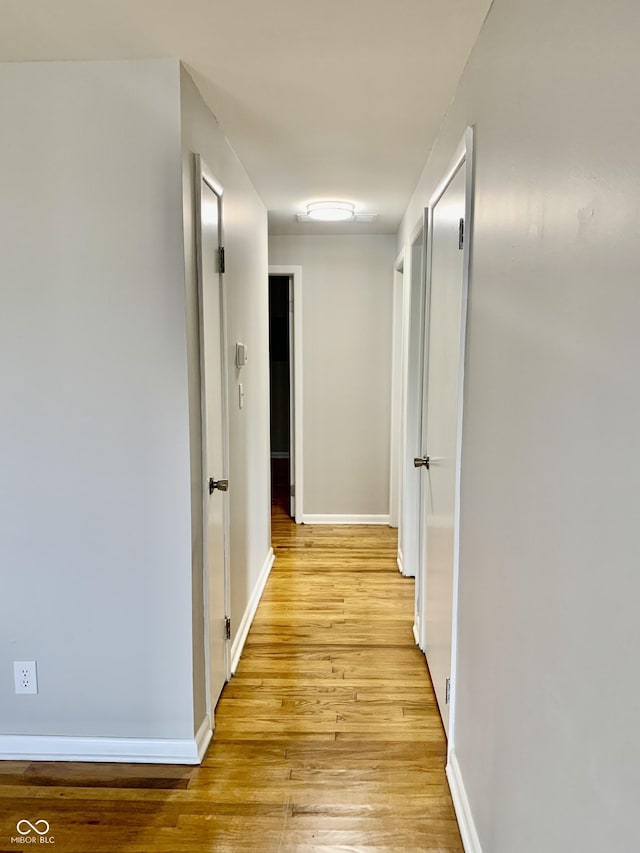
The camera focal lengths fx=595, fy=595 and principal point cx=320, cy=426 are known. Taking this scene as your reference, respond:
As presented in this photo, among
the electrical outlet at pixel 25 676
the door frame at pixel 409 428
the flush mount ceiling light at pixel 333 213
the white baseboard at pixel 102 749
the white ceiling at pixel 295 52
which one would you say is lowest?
the white baseboard at pixel 102 749

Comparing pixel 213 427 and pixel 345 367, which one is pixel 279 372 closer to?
pixel 345 367

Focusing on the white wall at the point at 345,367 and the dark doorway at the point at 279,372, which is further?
the dark doorway at the point at 279,372

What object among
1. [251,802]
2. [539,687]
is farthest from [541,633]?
[251,802]

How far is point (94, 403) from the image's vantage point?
1.99 meters

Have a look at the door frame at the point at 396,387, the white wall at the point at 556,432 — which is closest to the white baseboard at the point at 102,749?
the white wall at the point at 556,432

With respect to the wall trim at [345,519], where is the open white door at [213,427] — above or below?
above

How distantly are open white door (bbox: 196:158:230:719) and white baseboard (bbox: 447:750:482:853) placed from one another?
90 cm

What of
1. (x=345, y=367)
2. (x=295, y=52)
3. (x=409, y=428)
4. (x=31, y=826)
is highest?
(x=295, y=52)

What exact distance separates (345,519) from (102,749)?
3.09 m

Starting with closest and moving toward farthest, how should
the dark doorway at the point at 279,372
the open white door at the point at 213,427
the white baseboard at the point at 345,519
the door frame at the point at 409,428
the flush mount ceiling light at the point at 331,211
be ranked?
1. the open white door at the point at 213,427
2. the door frame at the point at 409,428
3. the flush mount ceiling light at the point at 331,211
4. the white baseboard at the point at 345,519
5. the dark doorway at the point at 279,372

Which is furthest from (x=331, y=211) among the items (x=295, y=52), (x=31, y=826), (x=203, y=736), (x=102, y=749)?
(x=31, y=826)

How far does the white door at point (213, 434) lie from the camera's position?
213 centimetres

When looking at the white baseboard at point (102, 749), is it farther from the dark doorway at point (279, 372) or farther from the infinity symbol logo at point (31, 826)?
the dark doorway at point (279, 372)

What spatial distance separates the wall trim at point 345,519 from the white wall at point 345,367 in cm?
Result: 3
